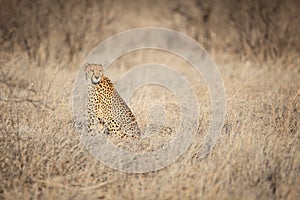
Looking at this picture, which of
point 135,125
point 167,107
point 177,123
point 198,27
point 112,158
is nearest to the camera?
point 112,158

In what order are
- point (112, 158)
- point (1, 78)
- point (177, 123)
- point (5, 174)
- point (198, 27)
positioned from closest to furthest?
point (5, 174) < point (112, 158) < point (177, 123) < point (1, 78) < point (198, 27)

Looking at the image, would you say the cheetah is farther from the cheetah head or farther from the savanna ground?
the savanna ground

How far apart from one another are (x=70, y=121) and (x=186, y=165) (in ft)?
5.60

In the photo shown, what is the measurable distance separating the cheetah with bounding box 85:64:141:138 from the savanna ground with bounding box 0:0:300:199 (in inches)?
12.8

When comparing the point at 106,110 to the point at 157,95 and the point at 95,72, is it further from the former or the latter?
the point at 157,95

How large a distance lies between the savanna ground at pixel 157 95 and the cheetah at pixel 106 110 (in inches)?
12.8

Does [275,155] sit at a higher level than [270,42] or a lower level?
lower

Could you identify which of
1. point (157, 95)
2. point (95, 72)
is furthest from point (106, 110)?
point (157, 95)

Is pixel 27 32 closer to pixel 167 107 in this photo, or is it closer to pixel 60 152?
pixel 167 107

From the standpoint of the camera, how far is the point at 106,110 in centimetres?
509

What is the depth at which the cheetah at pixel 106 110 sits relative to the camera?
4898 millimetres

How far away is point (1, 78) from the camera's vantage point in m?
6.82

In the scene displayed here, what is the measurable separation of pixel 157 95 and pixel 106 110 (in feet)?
5.31

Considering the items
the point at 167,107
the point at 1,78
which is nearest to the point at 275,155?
the point at 167,107
